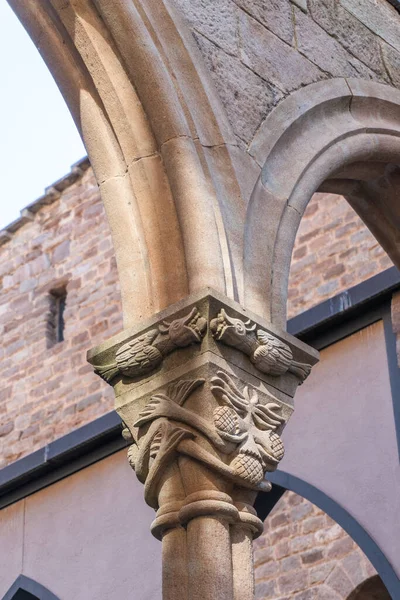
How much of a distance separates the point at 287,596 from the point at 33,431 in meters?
3.07

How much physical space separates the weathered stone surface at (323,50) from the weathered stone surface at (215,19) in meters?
0.37

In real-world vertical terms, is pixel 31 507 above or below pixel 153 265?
above

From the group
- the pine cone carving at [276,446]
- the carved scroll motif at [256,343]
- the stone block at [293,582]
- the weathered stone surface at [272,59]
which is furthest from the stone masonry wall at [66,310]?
the pine cone carving at [276,446]

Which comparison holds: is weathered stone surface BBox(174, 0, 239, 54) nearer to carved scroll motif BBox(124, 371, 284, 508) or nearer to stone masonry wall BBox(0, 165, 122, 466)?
carved scroll motif BBox(124, 371, 284, 508)

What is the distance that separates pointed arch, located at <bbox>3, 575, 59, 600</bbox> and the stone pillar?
18.7ft

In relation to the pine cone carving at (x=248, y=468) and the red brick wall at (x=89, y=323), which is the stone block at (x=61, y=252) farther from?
the pine cone carving at (x=248, y=468)

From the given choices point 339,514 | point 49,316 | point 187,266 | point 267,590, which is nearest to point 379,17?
point 187,266

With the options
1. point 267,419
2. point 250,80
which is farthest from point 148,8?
point 267,419

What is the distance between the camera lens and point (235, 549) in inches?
125

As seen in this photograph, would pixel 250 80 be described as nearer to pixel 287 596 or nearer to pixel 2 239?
pixel 287 596

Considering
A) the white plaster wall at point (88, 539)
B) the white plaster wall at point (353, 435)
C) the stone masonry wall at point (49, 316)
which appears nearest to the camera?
the white plaster wall at point (353, 435)

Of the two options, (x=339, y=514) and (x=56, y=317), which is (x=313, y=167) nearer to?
(x=339, y=514)

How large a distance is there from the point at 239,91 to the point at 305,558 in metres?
6.04

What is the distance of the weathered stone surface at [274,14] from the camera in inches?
170
